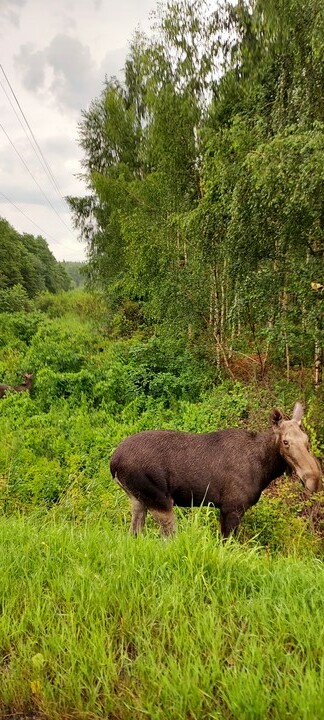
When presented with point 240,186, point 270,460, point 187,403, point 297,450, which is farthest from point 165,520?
point 240,186

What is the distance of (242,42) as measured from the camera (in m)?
10.6

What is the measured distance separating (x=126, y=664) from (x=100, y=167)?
2522cm

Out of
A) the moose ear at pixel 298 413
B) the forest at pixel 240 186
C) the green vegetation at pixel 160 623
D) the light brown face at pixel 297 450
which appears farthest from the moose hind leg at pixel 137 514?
the forest at pixel 240 186

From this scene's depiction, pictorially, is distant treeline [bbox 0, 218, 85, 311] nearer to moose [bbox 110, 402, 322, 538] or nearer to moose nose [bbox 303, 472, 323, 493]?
moose [bbox 110, 402, 322, 538]

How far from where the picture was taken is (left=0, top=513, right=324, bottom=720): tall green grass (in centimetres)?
175

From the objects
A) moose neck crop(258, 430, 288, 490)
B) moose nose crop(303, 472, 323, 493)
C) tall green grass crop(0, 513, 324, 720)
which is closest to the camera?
tall green grass crop(0, 513, 324, 720)

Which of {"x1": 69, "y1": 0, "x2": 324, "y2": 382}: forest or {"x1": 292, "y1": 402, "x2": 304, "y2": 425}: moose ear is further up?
A: {"x1": 69, "y1": 0, "x2": 324, "y2": 382}: forest

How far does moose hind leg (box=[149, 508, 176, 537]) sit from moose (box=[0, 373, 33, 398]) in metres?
7.85

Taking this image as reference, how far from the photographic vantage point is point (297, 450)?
3.65m

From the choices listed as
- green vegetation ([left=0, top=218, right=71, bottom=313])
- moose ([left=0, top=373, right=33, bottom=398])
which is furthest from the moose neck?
green vegetation ([left=0, top=218, right=71, bottom=313])

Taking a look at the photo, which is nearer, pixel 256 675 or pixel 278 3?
pixel 256 675

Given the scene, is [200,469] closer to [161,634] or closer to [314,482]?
[314,482]

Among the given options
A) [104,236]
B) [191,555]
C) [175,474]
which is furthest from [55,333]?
[191,555]

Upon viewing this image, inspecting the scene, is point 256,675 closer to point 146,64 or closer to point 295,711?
point 295,711
